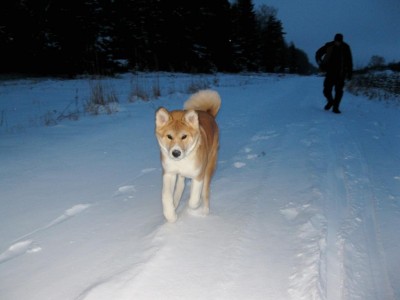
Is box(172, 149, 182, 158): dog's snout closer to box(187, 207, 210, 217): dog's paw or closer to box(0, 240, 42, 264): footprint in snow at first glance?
box(187, 207, 210, 217): dog's paw

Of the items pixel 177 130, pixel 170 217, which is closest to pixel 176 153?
pixel 177 130

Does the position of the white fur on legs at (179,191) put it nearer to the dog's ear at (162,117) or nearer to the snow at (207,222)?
the snow at (207,222)

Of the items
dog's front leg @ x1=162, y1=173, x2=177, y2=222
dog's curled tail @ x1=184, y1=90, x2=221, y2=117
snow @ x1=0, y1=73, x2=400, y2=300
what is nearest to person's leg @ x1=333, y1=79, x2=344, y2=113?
snow @ x1=0, y1=73, x2=400, y2=300

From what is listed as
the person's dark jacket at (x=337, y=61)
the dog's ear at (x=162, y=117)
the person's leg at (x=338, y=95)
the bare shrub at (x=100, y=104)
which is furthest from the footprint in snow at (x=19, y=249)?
the person's dark jacket at (x=337, y=61)

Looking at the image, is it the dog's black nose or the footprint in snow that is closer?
the footprint in snow

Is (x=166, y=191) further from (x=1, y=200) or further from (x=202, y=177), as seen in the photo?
(x=1, y=200)

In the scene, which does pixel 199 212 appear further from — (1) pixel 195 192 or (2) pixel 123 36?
(2) pixel 123 36

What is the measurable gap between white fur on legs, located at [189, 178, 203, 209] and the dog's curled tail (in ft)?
3.52

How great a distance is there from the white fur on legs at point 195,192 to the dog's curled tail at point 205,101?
1072mm

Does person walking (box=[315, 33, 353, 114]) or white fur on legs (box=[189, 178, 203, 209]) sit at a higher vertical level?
person walking (box=[315, 33, 353, 114])

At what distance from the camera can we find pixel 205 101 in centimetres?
372

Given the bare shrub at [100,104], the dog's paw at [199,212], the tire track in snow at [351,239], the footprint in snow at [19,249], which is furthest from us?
the bare shrub at [100,104]

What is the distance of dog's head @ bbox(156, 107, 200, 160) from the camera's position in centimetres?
277

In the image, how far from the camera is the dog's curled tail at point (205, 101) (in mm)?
3666
